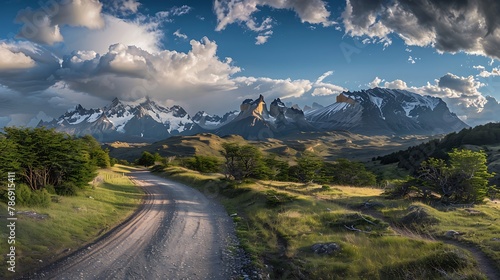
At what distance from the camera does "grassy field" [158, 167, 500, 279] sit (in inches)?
432

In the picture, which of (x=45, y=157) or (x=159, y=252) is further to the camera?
(x=45, y=157)

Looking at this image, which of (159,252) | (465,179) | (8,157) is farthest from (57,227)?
(465,179)

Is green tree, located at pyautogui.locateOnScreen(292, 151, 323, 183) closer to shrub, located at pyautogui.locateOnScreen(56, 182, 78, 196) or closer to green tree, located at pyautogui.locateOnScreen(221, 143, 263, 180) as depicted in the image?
green tree, located at pyautogui.locateOnScreen(221, 143, 263, 180)

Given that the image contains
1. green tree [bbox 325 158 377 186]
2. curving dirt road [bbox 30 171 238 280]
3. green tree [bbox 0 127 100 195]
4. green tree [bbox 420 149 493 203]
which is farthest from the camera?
green tree [bbox 325 158 377 186]

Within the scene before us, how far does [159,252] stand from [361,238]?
33.7ft

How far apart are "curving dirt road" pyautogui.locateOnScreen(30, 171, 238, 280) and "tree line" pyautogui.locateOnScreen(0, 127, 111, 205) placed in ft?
29.9

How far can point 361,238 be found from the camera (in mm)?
15586

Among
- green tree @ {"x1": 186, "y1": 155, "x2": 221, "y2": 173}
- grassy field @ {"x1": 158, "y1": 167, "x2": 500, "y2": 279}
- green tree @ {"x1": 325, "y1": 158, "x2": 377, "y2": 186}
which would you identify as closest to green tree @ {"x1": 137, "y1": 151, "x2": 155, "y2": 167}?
green tree @ {"x1": 186, "y1": 155, "x2": 221, "y2": 173}

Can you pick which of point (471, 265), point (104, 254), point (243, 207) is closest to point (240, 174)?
point (243, 207)

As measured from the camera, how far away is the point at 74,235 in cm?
1661

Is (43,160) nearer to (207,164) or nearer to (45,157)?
(45,157)

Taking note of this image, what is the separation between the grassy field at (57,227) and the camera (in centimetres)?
1322

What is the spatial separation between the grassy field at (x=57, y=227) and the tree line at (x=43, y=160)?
9.14 feet

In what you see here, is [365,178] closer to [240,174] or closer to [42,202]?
[240,174]
